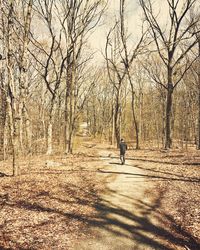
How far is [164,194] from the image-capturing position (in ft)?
40.6

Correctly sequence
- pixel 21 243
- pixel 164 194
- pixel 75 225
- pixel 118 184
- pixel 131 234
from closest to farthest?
1. pixel 21 243
2. pixel 131 234
3. pixel 75 225
4. pixel 164 194
5. pixel 118 184

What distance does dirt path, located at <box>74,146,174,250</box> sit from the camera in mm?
8258

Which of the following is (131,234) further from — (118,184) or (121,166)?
(121,166)

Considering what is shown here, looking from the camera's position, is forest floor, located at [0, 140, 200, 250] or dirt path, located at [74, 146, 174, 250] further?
forest floor, located at [0, 140, 200, 250]

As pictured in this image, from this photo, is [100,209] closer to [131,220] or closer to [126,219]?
[126,219]

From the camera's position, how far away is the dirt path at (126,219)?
8.26 meters

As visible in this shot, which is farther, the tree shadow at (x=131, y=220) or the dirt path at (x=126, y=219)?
the tree shadow at (x=131, y=220)

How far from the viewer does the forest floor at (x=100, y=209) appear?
27.6ft

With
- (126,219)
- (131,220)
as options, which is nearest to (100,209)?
(126,219)

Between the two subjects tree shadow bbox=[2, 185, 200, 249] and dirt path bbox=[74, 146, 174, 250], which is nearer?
dirt path bbox=[74, 146, 174, 250]

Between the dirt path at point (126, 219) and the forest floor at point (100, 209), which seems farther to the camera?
the forest floor at point (100, 209)

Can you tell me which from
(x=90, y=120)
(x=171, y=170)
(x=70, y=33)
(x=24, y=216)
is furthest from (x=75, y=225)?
(x=90, y=120)

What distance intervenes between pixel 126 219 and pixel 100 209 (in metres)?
1.28

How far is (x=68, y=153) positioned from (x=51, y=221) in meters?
15.0
